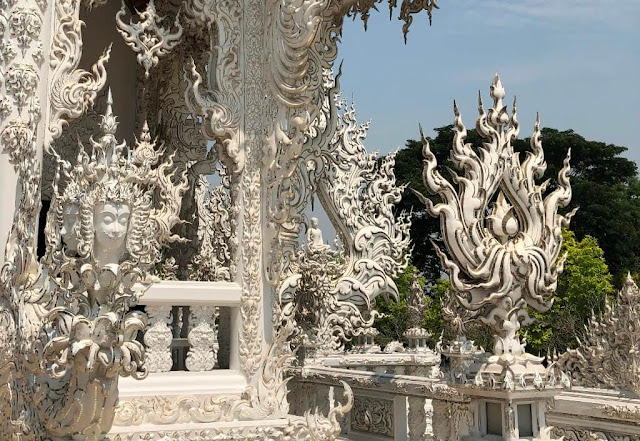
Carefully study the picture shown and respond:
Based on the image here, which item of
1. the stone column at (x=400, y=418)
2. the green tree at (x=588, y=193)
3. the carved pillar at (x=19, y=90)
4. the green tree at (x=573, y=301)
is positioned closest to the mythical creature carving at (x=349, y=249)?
the stone column at (x=400, y=418)

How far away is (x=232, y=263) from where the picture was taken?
18.4ft

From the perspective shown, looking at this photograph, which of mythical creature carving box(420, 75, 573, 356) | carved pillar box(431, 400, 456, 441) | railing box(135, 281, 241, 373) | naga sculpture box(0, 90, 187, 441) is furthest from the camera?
carved pillar box(431, 400, 456, 441)

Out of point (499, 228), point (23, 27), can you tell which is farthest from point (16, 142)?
point (499, 228)

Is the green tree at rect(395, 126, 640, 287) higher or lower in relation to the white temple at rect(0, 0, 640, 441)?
higher

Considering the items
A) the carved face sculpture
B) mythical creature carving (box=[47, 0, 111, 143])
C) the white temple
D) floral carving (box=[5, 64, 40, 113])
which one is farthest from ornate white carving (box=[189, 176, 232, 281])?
the carved face sculpture

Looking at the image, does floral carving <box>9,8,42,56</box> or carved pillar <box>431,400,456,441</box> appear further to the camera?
carved pillar <box>431,400,456,441</box>

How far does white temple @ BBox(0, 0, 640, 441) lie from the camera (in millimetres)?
3979

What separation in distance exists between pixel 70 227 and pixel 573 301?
659 inches

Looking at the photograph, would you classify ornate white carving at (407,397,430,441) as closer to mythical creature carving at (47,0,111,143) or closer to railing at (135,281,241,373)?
railing at (135,281,241,373)

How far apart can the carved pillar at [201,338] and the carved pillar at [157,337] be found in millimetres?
159

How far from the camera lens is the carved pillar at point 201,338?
5.44 metres

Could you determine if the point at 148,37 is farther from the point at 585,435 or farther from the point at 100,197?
the point at 585,435

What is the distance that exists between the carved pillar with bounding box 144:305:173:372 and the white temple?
1 cm

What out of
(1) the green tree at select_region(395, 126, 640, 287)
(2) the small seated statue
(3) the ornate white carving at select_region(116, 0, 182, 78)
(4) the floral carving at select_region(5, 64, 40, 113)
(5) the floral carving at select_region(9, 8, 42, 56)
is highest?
(1) the green tree at select_region(395, 126, 640, 287)
